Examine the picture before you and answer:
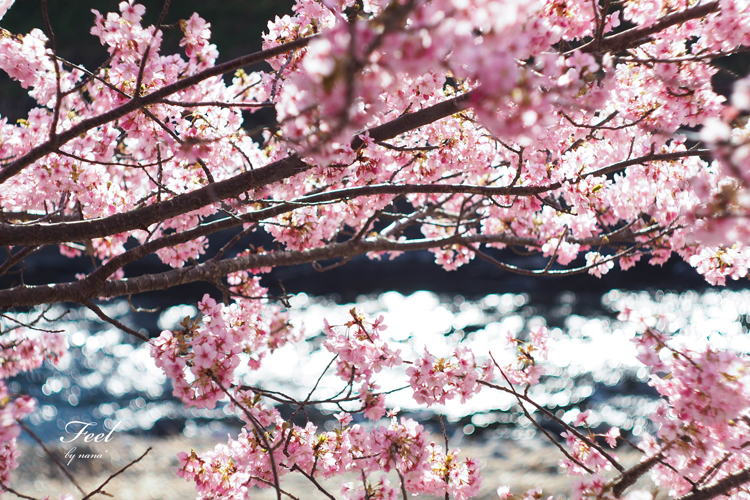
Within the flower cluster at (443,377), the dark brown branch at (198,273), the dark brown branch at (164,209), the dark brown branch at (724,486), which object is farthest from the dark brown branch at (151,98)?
the dark brown branch at (724,486)

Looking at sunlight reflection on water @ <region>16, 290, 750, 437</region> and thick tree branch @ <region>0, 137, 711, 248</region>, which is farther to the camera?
sunlight reflection on water @ <region>16, 290, 750, 437</region>

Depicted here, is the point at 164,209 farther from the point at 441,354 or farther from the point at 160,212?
the point at 441,354

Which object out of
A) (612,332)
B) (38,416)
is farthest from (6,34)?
(612,332)

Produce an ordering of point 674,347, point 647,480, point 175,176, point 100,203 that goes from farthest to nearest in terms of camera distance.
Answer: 1. point 647,480
2. point 175,176
3. point 100,203
4. point 674,347

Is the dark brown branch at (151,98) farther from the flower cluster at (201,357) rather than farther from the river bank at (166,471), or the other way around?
the river bank at (166,471)

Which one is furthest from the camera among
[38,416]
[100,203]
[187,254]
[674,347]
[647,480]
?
[38,416]

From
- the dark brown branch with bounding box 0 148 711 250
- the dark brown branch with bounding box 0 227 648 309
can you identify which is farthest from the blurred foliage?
the dark brown branch with bounding box 0 148 711 250

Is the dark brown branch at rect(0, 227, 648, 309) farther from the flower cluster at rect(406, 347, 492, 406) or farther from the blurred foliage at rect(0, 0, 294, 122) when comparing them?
the blurred foliage at rect(0, 0, 294, 122)

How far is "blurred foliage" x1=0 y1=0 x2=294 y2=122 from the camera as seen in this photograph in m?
15.3

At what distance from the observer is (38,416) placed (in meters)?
7.63

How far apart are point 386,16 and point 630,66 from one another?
190cm

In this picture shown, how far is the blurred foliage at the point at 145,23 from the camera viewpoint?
15258 millimetres

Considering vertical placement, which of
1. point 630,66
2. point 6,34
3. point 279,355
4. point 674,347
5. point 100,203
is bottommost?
point 674,347

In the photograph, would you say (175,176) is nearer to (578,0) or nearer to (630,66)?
(578,0)
